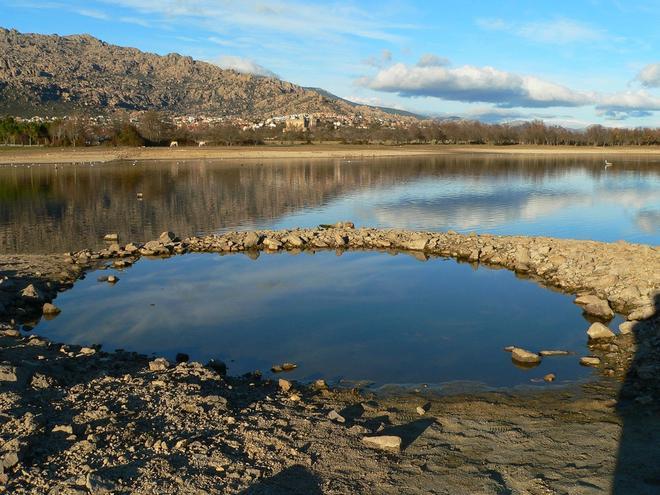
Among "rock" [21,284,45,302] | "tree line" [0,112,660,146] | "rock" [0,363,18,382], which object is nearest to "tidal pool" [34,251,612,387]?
"rock" [21,284,45,302]

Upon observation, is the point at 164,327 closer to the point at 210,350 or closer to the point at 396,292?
the point at 210,350

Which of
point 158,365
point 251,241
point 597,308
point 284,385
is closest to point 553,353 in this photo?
point 597,308

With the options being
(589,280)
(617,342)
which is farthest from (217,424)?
(589,280)

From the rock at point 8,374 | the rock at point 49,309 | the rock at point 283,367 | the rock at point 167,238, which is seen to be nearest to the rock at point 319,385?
the rock at point 283,367

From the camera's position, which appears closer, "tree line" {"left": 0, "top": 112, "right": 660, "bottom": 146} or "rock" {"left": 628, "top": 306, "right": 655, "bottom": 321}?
"rock" {"left": 628, "top": 306, "right": 655, "bottom": 321}

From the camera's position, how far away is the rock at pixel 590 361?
1133cm

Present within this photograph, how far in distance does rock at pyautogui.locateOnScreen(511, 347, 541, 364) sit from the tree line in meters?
103

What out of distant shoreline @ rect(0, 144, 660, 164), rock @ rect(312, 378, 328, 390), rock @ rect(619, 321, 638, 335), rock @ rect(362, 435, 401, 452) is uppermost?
distant shoreline @ rect(0, 144, 660, 164)

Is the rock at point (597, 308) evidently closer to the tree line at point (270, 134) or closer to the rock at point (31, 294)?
the rock at point (31, 294)

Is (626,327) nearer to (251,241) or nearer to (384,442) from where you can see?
(384,442)

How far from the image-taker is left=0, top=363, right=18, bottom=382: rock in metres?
8.68

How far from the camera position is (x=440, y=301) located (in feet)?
53.6

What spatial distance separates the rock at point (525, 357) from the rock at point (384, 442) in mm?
5107

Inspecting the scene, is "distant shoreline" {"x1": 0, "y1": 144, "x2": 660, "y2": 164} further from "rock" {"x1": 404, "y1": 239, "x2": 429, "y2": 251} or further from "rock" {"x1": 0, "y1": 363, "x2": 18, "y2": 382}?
"rock" {"x1": 0, "y1": 363, "x2": 18, "y2": 382}
